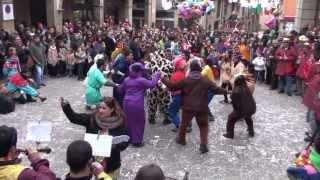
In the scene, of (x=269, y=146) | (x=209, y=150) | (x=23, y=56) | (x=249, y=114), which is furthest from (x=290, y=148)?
(x=23, y=56)

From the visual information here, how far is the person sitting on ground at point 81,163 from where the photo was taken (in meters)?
3.40

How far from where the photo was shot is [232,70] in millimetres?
11375

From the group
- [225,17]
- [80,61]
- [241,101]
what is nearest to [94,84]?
[241,101]

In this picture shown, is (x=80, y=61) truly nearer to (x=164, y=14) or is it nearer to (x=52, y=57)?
(x=52, y=57)

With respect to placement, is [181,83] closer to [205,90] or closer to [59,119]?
[205,90]

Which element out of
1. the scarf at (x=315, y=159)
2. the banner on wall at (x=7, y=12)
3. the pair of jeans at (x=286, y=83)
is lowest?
the pair of jeans at (x=286, y=83)

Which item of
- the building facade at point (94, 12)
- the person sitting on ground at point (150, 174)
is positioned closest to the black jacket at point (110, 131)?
the person sitting on ground at point (150, 174)

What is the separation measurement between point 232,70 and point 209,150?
3901mm

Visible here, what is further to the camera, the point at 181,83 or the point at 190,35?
the point at 190,35

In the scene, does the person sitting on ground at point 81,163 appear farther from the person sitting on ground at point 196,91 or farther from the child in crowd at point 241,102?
the child in crowd at point 241,102

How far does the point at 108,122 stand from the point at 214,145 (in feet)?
12.1

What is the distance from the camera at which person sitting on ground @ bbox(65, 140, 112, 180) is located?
11.1ft

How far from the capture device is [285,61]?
42.1ft

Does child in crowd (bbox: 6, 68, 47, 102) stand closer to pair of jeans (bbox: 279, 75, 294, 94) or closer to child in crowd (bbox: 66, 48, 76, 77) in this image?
child in crowd (bbox: 66, 48, 76, 77)
